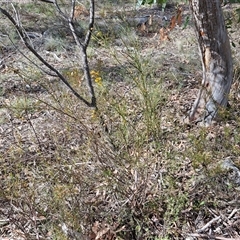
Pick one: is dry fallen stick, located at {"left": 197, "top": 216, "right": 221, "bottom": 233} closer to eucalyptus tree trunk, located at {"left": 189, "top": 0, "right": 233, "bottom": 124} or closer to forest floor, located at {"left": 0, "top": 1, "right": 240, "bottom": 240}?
forest floor, located at {"left": 0, "top": 1, "right": 240, "bottom": 240}

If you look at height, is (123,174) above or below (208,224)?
above

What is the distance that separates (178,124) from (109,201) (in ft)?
3.49

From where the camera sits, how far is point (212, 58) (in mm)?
2807

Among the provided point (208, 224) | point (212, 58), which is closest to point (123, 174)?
point (208, 224)

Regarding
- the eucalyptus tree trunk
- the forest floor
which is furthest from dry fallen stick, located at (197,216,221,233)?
the eucalyptus tree trunk

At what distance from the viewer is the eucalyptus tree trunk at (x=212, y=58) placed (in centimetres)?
258

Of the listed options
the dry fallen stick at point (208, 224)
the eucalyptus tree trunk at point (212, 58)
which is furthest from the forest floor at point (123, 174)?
the eucalyptus tree trunk at point (212, 58)

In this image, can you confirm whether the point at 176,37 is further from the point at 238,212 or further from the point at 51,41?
the point at 238,212

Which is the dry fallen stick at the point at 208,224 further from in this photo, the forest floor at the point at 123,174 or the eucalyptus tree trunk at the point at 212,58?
the eucalyptus tree trunk at the point at 212,58

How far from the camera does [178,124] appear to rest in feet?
10.2

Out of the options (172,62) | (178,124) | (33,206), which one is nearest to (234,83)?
(178,124)

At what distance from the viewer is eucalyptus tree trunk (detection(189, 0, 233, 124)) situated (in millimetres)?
2578

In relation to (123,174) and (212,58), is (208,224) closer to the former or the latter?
(123,174)

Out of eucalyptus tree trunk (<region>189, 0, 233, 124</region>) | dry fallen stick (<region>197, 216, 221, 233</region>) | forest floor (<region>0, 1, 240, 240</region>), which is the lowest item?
dry fallen stick (<region>197, 216, 221, 233</region>)
